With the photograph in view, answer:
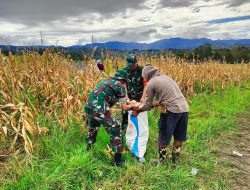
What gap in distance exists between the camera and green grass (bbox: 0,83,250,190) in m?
3.71

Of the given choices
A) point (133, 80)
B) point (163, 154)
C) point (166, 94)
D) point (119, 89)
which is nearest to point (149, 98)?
point (166, 94)

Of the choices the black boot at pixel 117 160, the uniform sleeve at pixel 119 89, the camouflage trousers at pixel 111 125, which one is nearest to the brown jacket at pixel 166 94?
the uniform sleeve at pixel 119 89

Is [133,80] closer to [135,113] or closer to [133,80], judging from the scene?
[133,80]

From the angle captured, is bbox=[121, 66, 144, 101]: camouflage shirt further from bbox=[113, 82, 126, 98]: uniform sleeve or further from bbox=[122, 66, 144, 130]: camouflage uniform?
bbox=[113, 82, 126, 98]: uniform sleeve

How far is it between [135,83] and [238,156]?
239 cm

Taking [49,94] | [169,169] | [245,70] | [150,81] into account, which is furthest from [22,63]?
[245,70]

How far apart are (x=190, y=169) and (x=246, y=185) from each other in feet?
2.74

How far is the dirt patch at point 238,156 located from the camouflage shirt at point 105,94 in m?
2.12

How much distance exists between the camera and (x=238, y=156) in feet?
17.8

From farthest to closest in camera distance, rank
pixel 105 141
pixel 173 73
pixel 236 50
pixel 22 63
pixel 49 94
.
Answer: pixel 236 50, pixel 173 73, pixel 22 63, pixel 49 94, pixel 105 141

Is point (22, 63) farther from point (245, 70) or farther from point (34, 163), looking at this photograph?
point (245, 70)

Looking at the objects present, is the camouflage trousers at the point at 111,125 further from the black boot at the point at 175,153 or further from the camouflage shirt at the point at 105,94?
the black boot at the point at 175,153

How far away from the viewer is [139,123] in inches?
195

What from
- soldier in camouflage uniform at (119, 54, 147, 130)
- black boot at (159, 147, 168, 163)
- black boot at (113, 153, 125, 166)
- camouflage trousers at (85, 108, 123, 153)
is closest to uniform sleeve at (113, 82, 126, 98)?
camouflage trousers at (85, 108, 123, 153)
